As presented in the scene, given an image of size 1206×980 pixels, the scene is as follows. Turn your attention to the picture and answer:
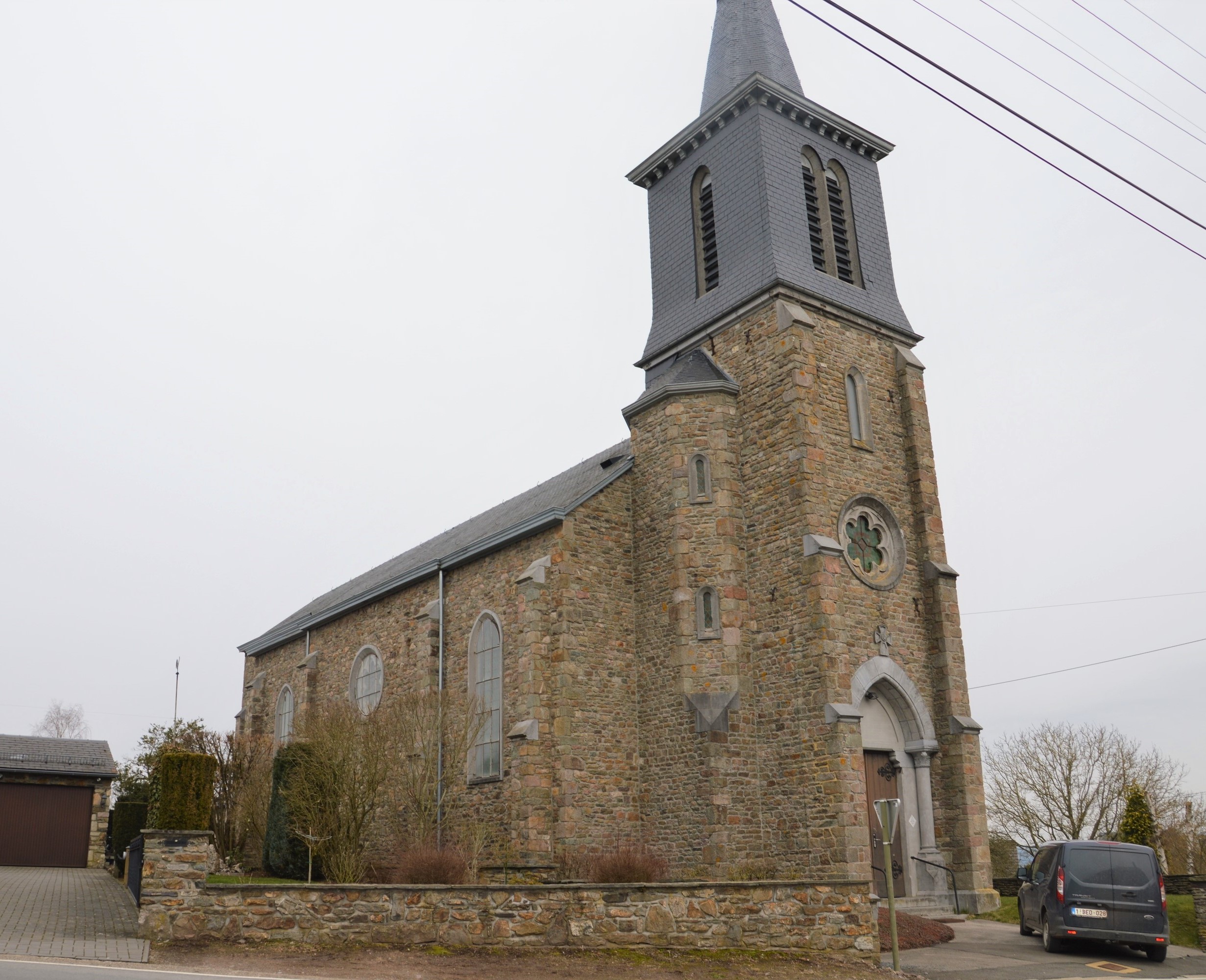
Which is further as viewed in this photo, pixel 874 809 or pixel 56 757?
pixel 56 757

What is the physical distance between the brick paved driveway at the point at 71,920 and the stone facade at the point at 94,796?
9048 millimetres

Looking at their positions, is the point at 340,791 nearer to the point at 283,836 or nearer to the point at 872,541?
the point at 283,836

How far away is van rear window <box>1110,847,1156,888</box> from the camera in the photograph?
14.4 meters

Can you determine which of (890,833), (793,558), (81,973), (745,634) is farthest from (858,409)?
(81,973)

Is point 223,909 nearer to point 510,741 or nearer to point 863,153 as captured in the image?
point 510,741

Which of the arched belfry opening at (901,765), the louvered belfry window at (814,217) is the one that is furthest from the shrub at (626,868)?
the louvered belfry window at (814,217)

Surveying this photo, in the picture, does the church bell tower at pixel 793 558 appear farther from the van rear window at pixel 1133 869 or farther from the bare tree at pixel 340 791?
the bare tree at pixel 340 791

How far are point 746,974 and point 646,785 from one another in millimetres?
7723

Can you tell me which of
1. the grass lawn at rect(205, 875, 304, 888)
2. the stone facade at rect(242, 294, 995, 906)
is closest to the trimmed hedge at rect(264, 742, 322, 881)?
the grass lawn at rect(205, 875, 304, 888)

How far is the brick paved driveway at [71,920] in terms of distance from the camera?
1130 cm

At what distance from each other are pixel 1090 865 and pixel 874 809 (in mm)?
4222

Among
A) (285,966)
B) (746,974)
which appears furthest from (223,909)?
(746,974)

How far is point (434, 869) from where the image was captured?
14.5m

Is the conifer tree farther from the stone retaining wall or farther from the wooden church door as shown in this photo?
the stone retaining wall
